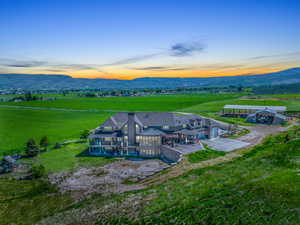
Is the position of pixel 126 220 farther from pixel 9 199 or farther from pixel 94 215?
pixel 9 199

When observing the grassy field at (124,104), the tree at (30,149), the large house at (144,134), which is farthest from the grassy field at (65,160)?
the grassy field at (124,104)

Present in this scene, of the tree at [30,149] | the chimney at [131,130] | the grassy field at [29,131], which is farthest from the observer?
the grassy field at [29,131]

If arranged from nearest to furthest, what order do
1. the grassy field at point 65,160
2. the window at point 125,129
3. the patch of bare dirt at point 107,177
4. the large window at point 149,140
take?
the patch of bare dirt at point 107,177 → the grassy field at point 65,160 → the large window at point 149,140 → the window at point 125,129

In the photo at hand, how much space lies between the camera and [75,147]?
159ft

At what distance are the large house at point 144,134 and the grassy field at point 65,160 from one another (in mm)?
3258

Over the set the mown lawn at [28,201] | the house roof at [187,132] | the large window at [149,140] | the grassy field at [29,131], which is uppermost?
the house roof at [187,132]

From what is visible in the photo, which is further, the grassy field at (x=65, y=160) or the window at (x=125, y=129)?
the window at (x=125, y=129)

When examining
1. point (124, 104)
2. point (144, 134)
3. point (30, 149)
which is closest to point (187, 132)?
point (144, 134)

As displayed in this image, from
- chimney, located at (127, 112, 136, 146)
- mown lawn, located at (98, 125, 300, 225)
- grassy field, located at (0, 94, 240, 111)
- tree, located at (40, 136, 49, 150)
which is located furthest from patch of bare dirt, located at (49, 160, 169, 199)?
grassy field, located at (0, 94, 240, 111)

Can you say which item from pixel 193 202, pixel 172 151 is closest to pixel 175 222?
pixel 193 202

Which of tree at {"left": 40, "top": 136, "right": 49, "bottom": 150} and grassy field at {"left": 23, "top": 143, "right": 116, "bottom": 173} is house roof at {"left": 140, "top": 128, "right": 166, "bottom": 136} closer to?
grassy field at {"left": 23, "top": 143, "right": 116, "bottom": 173}

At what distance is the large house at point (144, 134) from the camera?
4219 cm

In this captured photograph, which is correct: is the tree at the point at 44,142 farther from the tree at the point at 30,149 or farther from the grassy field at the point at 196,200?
the grassy field at the point at 196,200

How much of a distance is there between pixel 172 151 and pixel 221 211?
66.2 feet
